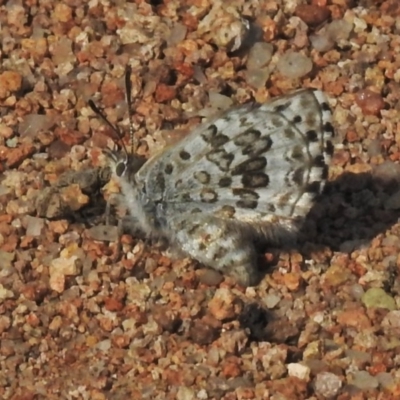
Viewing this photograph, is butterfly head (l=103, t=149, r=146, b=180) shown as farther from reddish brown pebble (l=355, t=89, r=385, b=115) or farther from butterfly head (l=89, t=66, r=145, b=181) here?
reddish brown pebble (l=355, t=89, r=385, b=115)

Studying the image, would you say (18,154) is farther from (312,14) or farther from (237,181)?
(312,14)

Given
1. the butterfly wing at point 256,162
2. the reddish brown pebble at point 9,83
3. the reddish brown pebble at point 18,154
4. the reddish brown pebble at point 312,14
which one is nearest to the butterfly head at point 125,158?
the butterfly wing at point 256,162

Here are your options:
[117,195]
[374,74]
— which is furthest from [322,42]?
[117,195]

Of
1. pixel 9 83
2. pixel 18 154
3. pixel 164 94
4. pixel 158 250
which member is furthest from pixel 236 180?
pixel 9 83

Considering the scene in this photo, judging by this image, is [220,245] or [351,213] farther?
[351,213]

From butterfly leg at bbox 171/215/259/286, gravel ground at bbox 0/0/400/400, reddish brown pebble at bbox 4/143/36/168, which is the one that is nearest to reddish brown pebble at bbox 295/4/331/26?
gravel ground at bbox 0/0/400/400

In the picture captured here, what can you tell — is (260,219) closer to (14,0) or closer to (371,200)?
(371,200)

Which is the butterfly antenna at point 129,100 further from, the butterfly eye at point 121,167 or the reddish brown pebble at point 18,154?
the reddish brown pebble at point 18,154

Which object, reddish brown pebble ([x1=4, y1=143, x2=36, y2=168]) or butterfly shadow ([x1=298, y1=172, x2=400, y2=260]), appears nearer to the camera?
butterfly shadow ([x1=298, y1=172, x2=400, y2=260])
